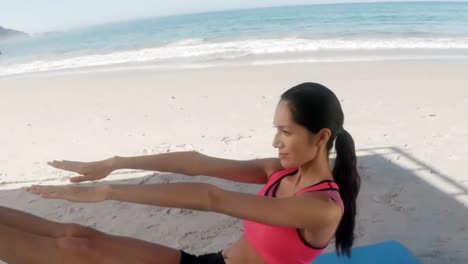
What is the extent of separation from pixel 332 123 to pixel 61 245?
0.94 m

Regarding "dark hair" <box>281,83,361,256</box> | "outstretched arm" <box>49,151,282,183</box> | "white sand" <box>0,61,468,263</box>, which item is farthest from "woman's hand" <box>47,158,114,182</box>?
"white sand" <box>0,61,468,263</box>

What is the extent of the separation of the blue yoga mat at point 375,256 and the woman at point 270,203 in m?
0.68

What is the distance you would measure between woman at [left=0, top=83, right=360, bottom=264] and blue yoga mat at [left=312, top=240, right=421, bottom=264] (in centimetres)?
68

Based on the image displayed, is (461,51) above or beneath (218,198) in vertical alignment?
beneath

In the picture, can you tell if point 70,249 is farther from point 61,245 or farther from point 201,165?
point 201,165

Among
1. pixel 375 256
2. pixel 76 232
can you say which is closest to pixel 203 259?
Result: pixel 76 232

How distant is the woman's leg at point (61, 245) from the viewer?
151 cm

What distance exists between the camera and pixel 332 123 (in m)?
1.55

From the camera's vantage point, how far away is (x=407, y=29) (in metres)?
18.1

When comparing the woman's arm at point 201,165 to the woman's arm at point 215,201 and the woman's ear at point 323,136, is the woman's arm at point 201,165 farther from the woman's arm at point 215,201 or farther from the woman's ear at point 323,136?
the woman's arm at point 215,201

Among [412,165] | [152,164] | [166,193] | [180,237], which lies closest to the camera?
[166,193]

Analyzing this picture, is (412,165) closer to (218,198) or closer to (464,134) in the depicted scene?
(464,134)

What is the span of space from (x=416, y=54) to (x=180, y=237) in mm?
9865

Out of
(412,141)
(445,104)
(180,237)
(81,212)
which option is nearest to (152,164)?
(180,237)
